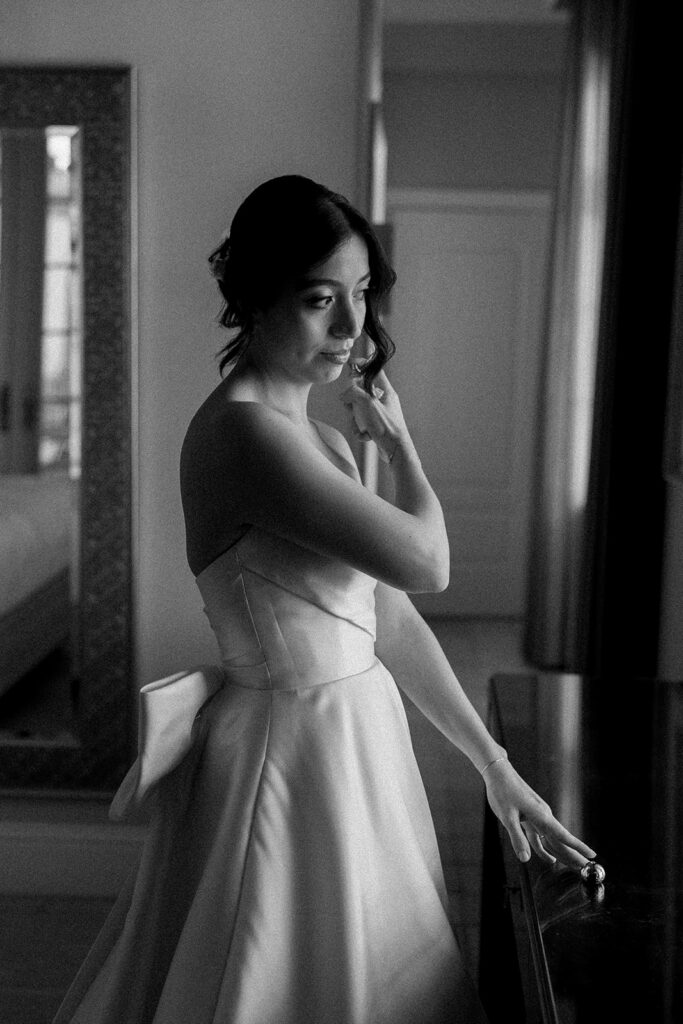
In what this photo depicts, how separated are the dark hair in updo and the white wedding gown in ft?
1.06

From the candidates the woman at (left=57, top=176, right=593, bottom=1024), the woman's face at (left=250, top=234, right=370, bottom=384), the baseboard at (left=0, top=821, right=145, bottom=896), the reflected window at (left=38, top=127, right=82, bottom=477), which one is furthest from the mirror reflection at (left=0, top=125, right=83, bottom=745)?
the woman's face at (left=250, top=234, right=370, bottom=384)

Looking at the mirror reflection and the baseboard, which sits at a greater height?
the mirror reflection

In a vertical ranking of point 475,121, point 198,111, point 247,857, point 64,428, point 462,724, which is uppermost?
point 475,121

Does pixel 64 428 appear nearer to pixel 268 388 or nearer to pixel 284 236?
pixel 268 388

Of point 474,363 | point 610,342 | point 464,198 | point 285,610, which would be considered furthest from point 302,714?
point 464,198

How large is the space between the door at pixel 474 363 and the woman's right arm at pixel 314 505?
484cm

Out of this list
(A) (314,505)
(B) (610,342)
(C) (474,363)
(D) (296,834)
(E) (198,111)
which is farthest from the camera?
(C) (474,363)

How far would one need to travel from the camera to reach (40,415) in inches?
101

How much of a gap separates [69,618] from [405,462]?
1.52 metres

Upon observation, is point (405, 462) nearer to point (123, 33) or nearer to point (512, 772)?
point (512, 772)

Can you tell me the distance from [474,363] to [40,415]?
4070mm

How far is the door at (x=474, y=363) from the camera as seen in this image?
20.4 ft

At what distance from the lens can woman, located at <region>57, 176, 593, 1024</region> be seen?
1.31m

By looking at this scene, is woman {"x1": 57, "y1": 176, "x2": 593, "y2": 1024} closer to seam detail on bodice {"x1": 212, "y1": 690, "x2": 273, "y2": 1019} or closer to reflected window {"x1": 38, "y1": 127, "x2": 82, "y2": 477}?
seam detail on bodice {"x1": 212, "y1": 690, "x2": 273, "y2": 1019}
